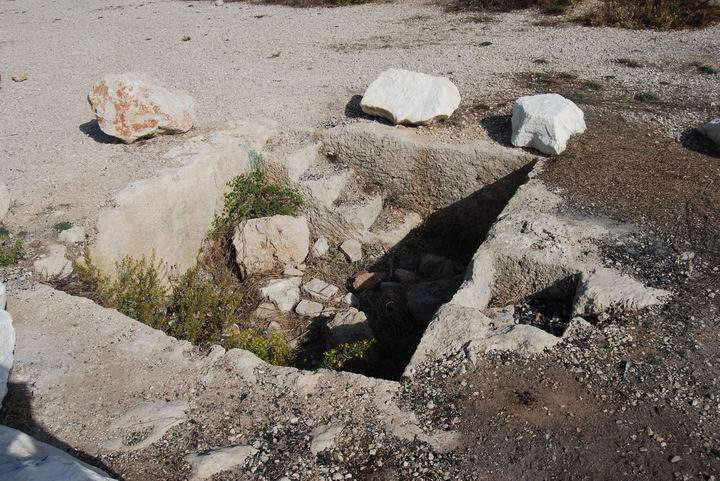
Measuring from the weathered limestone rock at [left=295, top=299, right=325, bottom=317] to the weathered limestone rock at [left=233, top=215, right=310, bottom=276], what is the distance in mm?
565

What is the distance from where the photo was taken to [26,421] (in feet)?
12.1

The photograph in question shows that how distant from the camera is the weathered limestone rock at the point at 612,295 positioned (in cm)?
430

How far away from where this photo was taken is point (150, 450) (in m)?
3.49

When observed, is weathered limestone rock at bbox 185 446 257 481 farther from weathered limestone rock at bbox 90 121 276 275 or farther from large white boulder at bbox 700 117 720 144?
large white boulder at bbox 700 117 720 144

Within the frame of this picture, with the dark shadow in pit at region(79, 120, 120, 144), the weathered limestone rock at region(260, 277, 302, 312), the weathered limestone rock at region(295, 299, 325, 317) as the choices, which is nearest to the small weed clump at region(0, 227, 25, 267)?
the dark shadow in pit at region(79, 120, 120, 144)

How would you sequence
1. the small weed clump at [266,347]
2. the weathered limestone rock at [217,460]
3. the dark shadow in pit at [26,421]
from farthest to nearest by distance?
1. the small weed clump at [266,347]
2. the dark shadow in pit at [26,421]
3. the weathered limestone rock at [217,460]

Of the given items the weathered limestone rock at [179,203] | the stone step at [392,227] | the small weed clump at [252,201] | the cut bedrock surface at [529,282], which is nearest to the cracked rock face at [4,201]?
the weathered limestone rock at [179,203]

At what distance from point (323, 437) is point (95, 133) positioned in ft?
17.2

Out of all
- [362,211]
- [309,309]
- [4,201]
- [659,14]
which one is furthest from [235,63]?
[659,14]

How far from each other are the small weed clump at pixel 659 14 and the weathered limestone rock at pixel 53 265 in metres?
8.76

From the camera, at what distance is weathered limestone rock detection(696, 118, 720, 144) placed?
20.3 feet

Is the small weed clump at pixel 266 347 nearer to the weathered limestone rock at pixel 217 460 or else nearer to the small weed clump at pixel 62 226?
the weathered limestone rock at pixel 217 460

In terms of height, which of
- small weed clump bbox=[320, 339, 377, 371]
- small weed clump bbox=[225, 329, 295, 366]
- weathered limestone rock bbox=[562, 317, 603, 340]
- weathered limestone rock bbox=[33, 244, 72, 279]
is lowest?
small weed clump bbox=[225, 329, 295, 366]

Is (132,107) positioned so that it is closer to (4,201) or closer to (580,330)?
(4,201)
